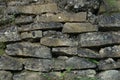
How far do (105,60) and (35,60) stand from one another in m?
1.04

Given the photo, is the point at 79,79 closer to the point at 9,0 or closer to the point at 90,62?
the point at 90,62

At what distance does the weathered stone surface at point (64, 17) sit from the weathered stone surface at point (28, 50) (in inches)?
17.5

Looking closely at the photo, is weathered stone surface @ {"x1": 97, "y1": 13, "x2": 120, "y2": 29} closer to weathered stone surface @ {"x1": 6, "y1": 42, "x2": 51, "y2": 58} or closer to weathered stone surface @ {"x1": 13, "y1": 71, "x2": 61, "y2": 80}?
weathered stone surface @ {"x1": 6, "y1": 42, "x2": 51, "y2": 58}

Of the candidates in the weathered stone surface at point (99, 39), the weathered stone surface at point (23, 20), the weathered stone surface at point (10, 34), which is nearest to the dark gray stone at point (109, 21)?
the weathered stone surface at point (99, 39)

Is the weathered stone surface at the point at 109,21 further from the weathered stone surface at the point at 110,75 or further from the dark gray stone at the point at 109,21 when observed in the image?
the weathered stone surface at the point at 110,75

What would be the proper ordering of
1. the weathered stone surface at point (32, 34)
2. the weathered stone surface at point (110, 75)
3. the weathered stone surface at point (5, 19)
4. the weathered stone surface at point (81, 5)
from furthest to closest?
the weathered stone surface at point (5, 19)
the weathered stone surface at point (81, 5)
the weathered stone surface at point (32, 34)
the weathered stone surface at point (110, 75)

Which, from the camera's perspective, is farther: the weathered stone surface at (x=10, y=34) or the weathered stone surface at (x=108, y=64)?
the weathered stone surface at (x=10, y=34)

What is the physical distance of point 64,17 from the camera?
5.68m

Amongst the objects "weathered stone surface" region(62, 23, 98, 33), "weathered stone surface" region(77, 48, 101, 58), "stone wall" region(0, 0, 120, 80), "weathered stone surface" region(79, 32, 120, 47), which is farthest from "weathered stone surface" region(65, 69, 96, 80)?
"weathered stone surface" region(62, 23, 98, 33)

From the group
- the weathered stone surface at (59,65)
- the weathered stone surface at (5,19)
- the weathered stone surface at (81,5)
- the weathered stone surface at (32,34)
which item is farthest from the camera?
the weathered stone surface at (5,19)

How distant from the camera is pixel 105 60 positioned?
17.6 feet

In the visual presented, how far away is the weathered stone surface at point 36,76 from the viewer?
5297 millimetres

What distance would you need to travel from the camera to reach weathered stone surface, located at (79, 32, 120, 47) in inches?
214

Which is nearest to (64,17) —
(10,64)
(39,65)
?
(39,65)
